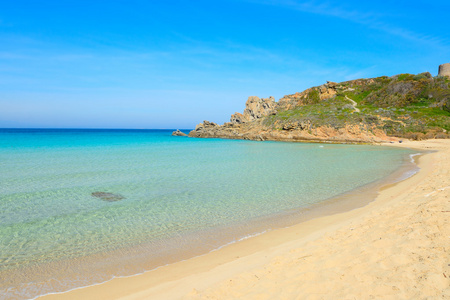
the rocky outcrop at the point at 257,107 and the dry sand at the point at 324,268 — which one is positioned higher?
the rocky outcrop at the point at 257,107

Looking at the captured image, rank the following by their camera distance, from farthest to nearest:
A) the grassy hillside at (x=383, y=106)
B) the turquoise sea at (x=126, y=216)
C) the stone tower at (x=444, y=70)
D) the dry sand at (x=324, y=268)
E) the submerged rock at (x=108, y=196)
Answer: the stone tower at (x=444, y=70) < the grassy hillside at (x=383, y=106) < the submerged rock at (x=108, y=196) < the turquoise sea at (x=126, y=216) < the dry sand at (x=324, y=268)

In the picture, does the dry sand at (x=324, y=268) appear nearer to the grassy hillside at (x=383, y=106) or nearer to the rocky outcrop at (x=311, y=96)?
the grassy hillside at (x=383, y=106)

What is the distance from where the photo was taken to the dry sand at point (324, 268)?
3736mm

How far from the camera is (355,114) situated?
180ft

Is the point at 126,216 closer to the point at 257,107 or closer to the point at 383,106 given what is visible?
the point at 383,106

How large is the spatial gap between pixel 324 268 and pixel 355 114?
56.8 meters

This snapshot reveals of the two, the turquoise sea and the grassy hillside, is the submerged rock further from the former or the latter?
the grassy hillside

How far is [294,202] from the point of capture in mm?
10336

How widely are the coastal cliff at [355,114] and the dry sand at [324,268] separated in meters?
46.9

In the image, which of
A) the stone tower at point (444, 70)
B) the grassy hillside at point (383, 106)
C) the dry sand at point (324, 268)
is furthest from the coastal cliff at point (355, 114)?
the dry sand at point (324, 268)

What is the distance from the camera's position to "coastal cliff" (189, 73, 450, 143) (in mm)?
49094

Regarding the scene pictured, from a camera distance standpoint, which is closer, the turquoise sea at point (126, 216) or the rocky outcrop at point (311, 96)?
the turquoise sea at point (126, 216)

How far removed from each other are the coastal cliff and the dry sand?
4695cm

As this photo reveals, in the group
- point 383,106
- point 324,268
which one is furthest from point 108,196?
point 383,106
